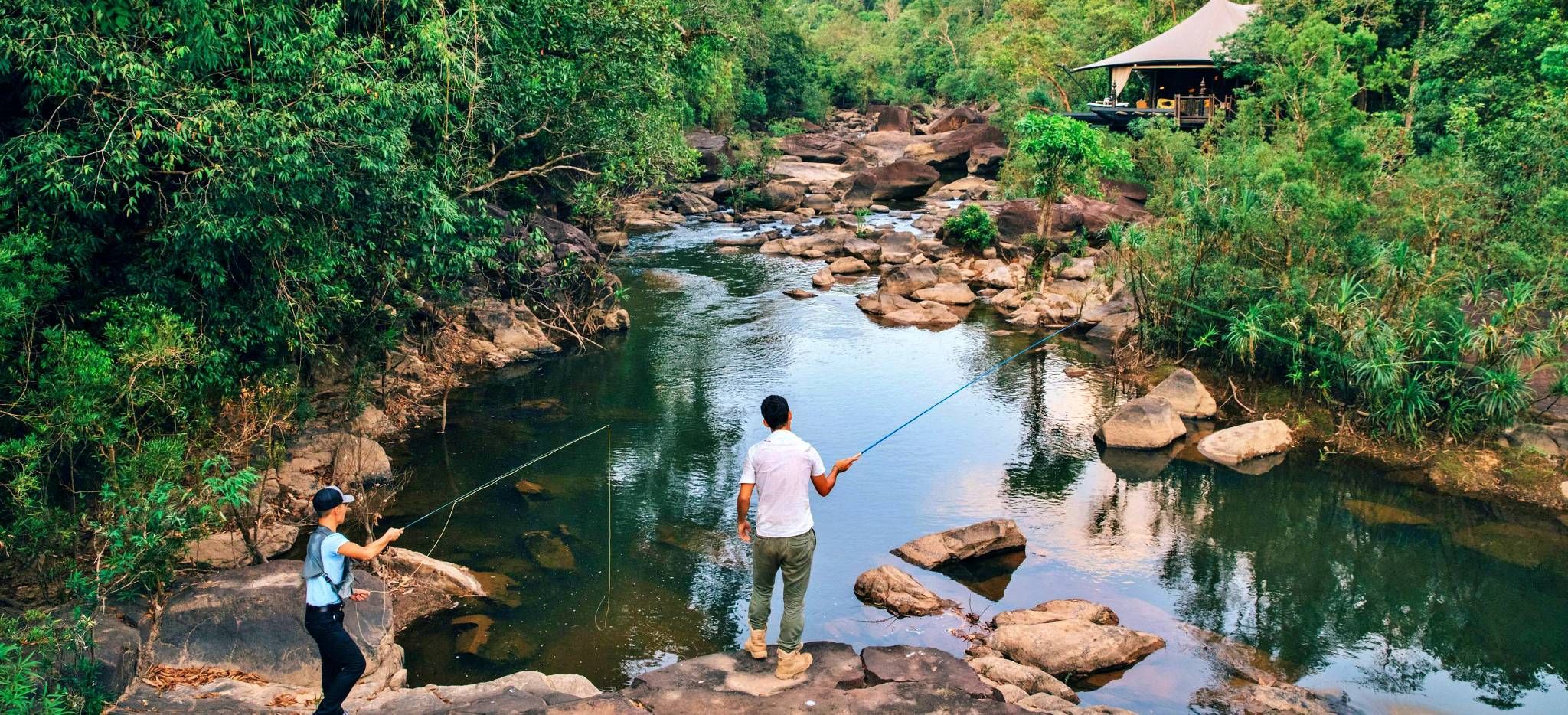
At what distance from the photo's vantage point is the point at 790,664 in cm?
729

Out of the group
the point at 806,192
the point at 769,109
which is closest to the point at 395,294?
the point at 806,192

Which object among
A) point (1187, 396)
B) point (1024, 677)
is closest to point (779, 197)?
point (1187, 396)

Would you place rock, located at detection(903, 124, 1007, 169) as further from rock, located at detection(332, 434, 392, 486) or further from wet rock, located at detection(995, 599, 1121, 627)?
wet rock, located at detection(995, 599, 1121, 627)

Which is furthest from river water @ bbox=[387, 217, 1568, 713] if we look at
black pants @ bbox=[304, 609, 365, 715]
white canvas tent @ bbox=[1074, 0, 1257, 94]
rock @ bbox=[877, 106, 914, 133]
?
rock @ bbox=[877, 106, 914, 133]

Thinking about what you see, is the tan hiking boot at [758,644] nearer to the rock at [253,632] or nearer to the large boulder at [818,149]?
the rock at [253,632]

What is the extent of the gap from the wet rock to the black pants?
5.74m

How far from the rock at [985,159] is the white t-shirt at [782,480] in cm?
3606

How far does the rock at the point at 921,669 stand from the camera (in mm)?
7434

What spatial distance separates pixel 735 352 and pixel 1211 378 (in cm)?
810

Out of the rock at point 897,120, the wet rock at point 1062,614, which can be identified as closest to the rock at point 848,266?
the wet rock at point 1062,614

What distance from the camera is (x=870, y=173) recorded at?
3956 cm

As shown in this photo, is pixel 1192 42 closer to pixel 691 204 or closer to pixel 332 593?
pixel 691 204

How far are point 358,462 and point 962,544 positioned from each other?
7.11 meters

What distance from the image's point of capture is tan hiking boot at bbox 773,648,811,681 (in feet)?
23.9
